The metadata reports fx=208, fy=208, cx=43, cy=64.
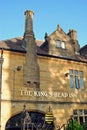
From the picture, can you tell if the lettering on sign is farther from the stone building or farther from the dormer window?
the dormer window

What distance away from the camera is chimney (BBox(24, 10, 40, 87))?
19.0 metres

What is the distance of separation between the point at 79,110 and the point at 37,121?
4542 millimetres

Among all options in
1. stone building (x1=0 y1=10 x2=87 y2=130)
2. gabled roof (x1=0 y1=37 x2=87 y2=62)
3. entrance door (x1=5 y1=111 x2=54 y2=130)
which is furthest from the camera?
gabled roof (x1=0 y1=37 x2=87 y2=62)

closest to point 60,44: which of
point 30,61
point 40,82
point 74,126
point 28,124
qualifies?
point 30,61

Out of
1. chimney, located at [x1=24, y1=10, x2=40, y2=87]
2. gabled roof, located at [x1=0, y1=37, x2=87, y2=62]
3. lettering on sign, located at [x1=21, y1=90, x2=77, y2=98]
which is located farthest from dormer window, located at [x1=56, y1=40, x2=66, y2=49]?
lettering on sign, located at [x1=21, y1=90, x2=77, y2=98]

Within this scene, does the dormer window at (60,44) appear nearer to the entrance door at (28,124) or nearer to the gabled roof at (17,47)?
the gabled roof at (17,47)

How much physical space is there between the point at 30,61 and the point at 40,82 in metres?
2.19

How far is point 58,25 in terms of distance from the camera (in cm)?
2366

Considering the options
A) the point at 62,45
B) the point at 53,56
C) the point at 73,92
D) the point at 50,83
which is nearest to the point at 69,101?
the point at 73,92

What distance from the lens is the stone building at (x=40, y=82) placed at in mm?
17672

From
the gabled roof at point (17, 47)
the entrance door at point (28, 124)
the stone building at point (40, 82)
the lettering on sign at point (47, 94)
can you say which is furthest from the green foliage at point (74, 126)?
the gabled roof at point (17, 47)

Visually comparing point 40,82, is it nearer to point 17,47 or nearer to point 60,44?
point 17,47

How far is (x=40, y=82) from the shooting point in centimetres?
1933

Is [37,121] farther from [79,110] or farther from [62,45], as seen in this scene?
[62,45]
